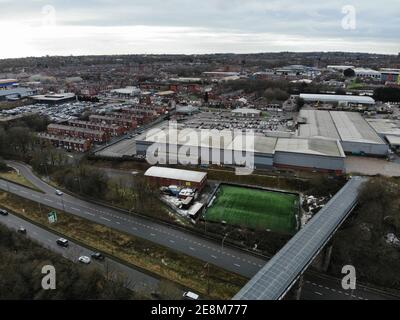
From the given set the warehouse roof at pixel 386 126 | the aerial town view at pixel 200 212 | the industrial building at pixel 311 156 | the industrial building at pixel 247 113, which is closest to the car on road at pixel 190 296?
the aerial town view at pixel 200 212

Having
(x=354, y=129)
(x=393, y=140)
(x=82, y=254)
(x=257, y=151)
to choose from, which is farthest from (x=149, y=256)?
(x=354, y=129)

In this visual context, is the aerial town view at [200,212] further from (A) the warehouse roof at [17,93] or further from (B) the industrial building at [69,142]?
Result: (A) the warehouse roof at [17,93]

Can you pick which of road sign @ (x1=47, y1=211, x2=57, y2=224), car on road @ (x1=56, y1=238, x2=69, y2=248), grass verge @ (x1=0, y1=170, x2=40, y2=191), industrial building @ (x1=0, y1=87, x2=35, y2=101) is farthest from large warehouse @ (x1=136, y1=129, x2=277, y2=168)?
industrial building @ (x1=0, y1=87, x2=35, y2=101)

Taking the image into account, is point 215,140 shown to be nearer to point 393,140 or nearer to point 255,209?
point 255,209
